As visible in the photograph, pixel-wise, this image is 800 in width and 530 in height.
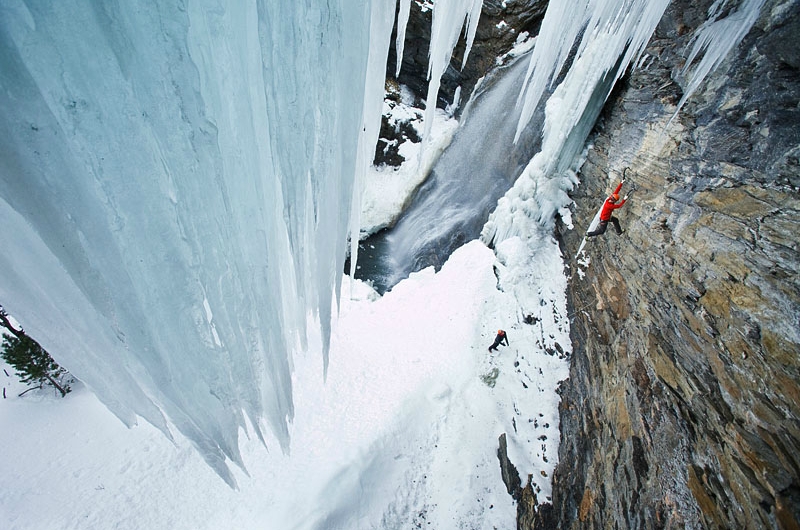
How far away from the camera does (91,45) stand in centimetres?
101

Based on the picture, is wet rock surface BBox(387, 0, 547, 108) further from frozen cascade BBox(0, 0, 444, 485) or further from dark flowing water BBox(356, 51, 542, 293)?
frozen cascade BBox(0, 0, 444, 485)

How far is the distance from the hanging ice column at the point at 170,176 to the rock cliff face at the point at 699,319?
313 cm

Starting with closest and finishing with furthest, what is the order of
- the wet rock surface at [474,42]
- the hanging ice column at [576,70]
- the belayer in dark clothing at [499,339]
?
the hanging ice column at [576,70] → the belayer in dark clothing at [499,339] → the wet rock surface at [474,42]

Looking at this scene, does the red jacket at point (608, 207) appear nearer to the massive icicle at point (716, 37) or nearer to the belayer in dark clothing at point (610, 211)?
the belayer in dark clothing at point (610, 211)

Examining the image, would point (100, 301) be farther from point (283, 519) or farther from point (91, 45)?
point (283, 519)

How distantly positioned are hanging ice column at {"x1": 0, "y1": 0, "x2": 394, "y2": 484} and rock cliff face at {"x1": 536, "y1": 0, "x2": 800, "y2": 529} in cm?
313

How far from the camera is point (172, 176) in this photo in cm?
137

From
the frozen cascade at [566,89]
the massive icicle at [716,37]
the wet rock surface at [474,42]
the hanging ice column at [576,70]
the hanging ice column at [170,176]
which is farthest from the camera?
the wet rock surface at [474,42]

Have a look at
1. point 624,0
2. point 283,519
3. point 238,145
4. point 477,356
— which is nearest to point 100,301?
point 238,145

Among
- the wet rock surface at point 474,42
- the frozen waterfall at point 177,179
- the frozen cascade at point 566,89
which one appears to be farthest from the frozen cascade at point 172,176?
the wet rock surface at point 474,42

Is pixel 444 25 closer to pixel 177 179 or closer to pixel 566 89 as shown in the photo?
pixel 177 179

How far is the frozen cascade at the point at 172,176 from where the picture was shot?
3.42 ft

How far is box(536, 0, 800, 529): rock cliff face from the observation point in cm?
193

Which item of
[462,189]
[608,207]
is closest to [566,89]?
[462,189]
